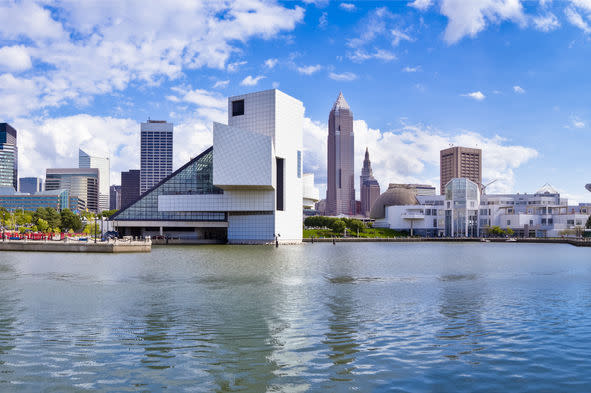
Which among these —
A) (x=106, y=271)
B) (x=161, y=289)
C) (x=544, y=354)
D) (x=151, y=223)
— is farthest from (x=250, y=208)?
(x=544, y=354)

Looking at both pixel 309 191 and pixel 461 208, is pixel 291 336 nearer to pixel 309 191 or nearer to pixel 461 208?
pixel 309 191

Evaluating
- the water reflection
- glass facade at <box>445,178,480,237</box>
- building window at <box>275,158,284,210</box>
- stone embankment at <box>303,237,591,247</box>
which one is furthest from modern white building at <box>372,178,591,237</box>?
the water reflection

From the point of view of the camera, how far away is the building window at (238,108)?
102 meters

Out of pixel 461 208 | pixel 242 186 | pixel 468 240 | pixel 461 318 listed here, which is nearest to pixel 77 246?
pixel 242 186

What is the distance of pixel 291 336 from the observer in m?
16.7

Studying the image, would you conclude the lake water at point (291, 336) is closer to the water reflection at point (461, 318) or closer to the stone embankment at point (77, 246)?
the water reflection at point (461, 318)

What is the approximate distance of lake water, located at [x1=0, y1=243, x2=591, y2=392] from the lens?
12.3 m

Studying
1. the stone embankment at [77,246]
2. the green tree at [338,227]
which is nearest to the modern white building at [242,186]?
the stone embankment at [77,246]

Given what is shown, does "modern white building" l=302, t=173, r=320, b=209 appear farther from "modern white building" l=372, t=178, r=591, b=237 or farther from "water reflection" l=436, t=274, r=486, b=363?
"water reflection" l=436, t=274, r=486, b=363

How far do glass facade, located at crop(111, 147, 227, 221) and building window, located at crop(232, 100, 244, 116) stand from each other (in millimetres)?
9258

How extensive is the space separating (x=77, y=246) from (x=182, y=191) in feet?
132

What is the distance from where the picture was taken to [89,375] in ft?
40.8

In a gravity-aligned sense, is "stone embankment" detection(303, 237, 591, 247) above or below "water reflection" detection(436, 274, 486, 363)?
below

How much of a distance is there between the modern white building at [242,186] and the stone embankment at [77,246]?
26387 mm
